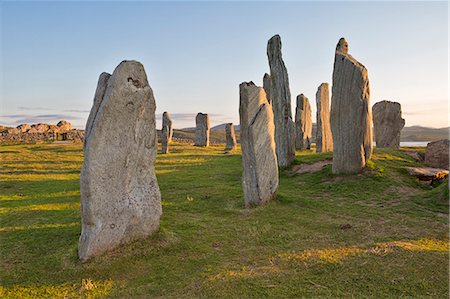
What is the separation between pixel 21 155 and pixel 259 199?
73.9 ft

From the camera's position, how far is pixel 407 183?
14.1m

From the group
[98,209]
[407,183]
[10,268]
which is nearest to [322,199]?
[407,183]

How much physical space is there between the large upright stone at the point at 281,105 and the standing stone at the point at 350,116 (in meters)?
3.57

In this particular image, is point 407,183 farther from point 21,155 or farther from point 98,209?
point 21,155

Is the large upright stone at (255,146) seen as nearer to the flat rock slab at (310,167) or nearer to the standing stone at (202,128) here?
Answer: the flat rock slab at (310,167)

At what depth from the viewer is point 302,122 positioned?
29.6 m

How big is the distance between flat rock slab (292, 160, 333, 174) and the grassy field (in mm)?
2664

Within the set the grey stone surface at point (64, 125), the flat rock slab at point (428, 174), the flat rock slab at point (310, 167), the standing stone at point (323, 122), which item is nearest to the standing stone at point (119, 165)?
the flat rock slab at point (310, 167)

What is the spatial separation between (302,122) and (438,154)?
43.1 feet

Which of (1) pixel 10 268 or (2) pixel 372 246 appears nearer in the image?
(1) pixel 10 268

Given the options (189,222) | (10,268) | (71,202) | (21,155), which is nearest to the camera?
(10,268)

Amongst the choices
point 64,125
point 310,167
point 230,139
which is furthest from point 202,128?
point 64,125

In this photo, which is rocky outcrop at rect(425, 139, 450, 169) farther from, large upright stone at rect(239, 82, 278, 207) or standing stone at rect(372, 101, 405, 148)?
large upright stone at rect(239, 82, 278, 207)

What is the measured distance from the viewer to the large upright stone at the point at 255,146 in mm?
10898
